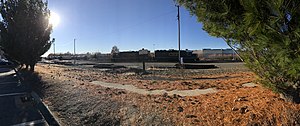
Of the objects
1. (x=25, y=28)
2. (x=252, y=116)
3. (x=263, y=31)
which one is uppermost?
(x=25, y=28)

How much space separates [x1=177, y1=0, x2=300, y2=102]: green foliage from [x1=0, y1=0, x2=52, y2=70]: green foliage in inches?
790

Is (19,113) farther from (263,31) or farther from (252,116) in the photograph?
(263,31)

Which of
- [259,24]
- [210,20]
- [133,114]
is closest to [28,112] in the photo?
[133,114]

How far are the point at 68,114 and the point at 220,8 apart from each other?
17.1ft

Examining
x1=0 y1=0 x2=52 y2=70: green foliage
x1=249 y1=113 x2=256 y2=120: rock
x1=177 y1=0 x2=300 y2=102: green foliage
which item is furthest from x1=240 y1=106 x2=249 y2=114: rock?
x1=0 y1=0 x2=52 y2=70: green foliage

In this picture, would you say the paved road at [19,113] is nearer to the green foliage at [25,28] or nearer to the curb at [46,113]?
the curb at [46,113]

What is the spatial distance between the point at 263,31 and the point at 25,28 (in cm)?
2230

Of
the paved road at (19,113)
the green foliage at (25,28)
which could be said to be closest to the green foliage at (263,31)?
the paved road at (19,113)

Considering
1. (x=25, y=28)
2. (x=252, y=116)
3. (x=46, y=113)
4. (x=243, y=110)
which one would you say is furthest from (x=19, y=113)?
(x=25, y=28)

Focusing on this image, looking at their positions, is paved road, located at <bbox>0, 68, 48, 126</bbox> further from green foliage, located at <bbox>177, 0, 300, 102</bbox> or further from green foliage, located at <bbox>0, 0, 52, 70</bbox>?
green foliage, located at <bbox>0, 0, 52, 70</bbox>

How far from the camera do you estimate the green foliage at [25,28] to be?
22.2 metres

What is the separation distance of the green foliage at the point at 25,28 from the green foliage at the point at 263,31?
20.1 m

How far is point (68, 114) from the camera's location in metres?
7.55

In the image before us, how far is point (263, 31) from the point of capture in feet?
11.6
